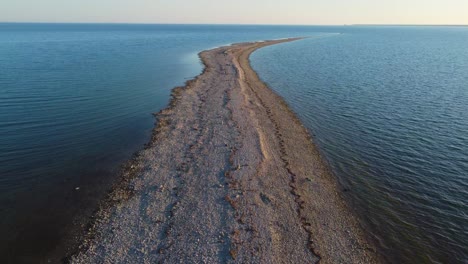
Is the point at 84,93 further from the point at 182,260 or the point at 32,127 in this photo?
the point at 182,260

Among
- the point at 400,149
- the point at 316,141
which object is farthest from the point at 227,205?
the point at 400,149

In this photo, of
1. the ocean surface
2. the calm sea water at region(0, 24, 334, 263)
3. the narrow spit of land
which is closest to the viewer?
the narrow spit of land

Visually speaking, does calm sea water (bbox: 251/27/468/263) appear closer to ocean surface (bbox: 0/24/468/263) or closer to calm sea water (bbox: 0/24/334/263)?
ocean surface (bbox: 0/24/468/263)

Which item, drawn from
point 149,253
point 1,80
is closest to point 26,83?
point 1,80

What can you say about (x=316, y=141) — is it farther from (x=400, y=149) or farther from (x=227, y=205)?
(x=227, y=205)

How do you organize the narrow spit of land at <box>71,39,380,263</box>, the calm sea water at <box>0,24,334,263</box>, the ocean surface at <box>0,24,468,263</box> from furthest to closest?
1. the calm sea water at <box>0,24,334,263</box>
2. the ocean surface at <box>0,24,468,263</box>
3. the narrow spit of land at <box>71,39,380,263</box>

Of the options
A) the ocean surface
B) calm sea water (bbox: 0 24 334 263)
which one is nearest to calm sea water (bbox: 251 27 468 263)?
the ocean surface

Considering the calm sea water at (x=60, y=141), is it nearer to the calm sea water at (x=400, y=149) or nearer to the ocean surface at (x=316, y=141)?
the ocean surface at (x=316, y=141)
